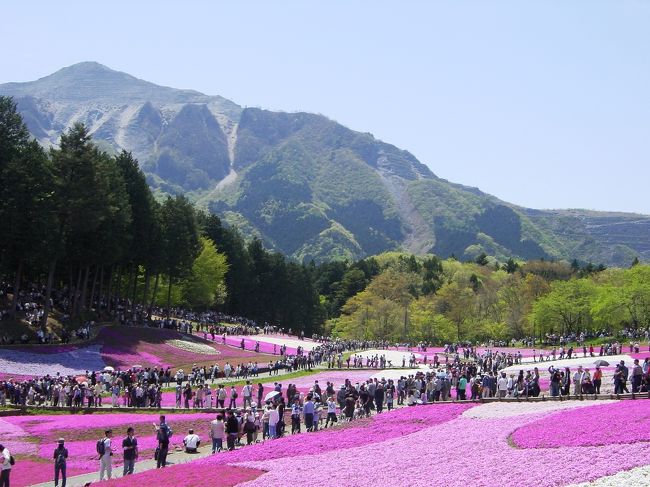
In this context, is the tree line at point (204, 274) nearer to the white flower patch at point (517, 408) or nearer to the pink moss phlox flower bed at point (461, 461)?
the white flower patch at point (517, 408)

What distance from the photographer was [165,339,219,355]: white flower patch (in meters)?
75.3

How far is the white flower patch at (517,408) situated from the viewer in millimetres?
33844

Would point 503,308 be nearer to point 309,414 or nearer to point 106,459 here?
point 309,414

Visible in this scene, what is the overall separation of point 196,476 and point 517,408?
50.5 feet

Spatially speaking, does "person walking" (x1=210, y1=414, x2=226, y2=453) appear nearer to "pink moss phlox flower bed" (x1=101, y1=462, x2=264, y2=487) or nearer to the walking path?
the walking path

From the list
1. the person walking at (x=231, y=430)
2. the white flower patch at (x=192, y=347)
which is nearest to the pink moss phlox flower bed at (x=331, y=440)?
the person walking at (x=231, y=430)

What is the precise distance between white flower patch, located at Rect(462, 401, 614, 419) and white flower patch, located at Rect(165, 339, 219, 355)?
137ft

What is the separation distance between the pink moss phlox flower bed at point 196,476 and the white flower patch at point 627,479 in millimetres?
10219

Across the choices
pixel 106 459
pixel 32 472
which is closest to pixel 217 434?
pixel 106 459

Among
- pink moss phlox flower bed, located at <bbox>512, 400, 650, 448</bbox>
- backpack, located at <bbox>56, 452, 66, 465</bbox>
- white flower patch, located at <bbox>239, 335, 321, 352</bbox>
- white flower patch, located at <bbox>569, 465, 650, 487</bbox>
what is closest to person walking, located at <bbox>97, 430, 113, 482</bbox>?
backpack, located at <bbox>56, 452, 66, 465</bbox>

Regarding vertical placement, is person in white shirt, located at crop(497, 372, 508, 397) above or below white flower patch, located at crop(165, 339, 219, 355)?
above

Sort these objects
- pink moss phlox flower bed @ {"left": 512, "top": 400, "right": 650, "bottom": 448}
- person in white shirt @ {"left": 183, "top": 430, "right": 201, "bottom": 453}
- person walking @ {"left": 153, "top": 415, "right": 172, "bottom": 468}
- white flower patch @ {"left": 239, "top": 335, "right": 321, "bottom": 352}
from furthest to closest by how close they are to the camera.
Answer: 1. white flower patch @ {"left": 239, "top": 335, "right": 321, "bottom": 352}
2. person in white shirt @ {"left": 183, "top": 430, "right": 201, "bottom": 453}
3. person walking @ {"left": 153, "top": 415, "right": 172, "bottom": 468}
4. pink moss phlox flower bed @ {"left": 512, "top": 400, "right": 650, "bottom": 448}

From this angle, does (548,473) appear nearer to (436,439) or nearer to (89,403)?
(436,439)

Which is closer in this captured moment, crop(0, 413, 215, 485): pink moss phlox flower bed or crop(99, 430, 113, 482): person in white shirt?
crop(99, 430, 113, 482): person in white shirt
